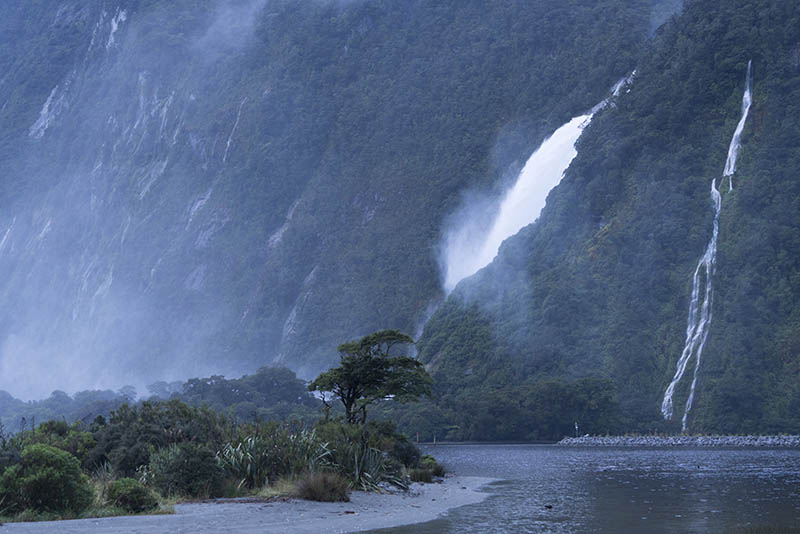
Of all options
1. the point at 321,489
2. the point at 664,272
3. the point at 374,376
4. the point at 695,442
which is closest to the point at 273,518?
the point at 321,489

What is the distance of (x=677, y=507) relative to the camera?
113 feet

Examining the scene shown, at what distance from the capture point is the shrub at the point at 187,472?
32.0 metres

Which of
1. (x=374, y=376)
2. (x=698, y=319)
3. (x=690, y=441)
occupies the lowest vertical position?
(x=690, y=441)

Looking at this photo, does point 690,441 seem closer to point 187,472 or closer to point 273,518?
point 187,472

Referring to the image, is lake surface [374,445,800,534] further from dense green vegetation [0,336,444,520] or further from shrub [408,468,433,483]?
dense green vegetation [0,336,444,520]

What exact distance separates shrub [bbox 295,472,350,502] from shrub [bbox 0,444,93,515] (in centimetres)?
790

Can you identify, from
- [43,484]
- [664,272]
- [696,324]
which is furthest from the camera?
[664,272]

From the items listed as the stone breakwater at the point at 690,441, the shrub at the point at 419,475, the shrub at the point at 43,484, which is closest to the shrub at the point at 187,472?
the shrub at the point at 43,484

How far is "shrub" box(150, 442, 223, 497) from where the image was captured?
31984 mm

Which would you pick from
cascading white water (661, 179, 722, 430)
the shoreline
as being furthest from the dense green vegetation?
cascading white water (661, 179, 722, 430)

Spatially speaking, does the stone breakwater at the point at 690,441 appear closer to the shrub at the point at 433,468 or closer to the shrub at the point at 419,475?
the shrub at the point at 433,468

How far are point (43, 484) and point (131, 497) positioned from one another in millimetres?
2740

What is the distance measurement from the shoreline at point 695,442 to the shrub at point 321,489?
299ft

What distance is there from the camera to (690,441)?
126 metres
